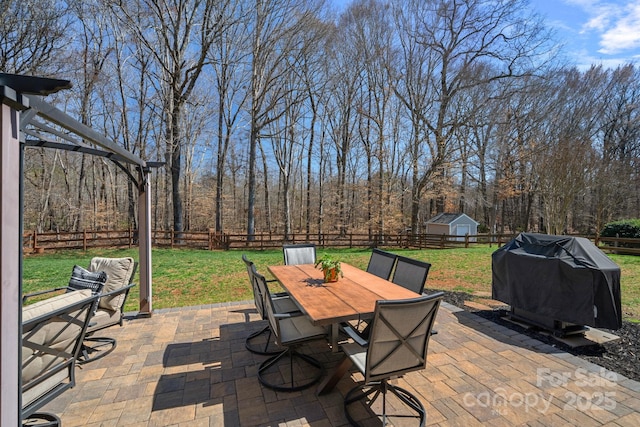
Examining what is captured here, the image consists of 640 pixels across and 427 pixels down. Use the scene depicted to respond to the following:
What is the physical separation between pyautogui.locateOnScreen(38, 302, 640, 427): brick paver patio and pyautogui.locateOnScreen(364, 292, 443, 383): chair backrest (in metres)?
0.54

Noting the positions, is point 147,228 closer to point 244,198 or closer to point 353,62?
point 353,62

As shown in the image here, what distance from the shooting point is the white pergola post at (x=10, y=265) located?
1371 millimetres

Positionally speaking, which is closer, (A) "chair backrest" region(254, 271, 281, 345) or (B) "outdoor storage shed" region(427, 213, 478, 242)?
(A) "chair backrest" region(254, 271, 281, 345)

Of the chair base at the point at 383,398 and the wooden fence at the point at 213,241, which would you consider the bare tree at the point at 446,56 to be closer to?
the wooden fence at the point at 213,241

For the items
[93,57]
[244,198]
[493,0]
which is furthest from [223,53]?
[244,198]

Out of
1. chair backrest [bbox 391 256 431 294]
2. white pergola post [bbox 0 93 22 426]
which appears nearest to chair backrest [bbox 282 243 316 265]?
chair backrest [bbox 391 256 431 294]

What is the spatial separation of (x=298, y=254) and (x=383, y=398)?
3.11m

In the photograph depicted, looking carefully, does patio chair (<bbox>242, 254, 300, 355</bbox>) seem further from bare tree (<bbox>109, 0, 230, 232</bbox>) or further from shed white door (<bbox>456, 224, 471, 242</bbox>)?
shed white door (<bbox>456, 224, 471, 242</bbox>)

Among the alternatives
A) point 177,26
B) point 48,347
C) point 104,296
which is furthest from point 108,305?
point 177,26

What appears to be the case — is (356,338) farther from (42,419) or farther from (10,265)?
(42,419)

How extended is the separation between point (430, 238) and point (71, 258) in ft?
51.8

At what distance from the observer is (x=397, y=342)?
1993 mm

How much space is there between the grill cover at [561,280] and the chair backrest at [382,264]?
1.73 meters

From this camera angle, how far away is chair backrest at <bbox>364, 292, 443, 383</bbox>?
1877 millimetres
